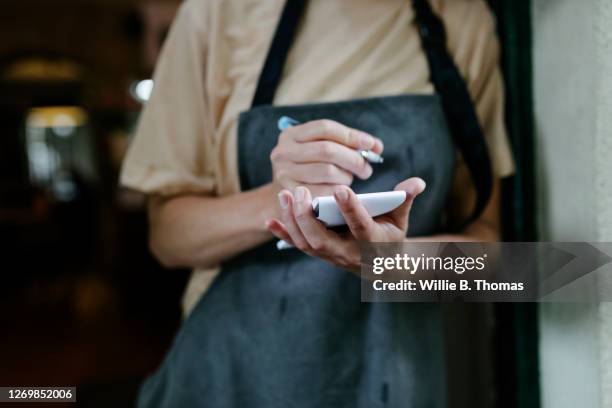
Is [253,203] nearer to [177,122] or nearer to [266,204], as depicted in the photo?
[266,204]

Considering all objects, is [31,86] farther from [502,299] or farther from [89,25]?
[502,299]

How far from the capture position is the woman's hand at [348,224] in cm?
36

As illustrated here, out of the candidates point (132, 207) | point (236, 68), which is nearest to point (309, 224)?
point (236, 68)

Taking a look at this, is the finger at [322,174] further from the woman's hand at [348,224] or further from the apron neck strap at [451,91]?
the apron neck strap at [451,91]

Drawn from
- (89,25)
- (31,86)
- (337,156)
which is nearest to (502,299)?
(337,156)

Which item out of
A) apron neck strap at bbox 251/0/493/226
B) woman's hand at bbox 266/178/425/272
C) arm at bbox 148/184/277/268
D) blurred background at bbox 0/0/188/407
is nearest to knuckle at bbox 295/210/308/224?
woman's hand at bbox 266/178/425/272

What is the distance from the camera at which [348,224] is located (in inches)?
14.9

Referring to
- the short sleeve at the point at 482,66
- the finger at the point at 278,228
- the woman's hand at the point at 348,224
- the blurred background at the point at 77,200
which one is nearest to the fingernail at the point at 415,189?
the woman's hand at the point at 348,224

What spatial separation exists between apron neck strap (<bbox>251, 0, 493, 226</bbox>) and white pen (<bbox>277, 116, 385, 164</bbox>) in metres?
0.10

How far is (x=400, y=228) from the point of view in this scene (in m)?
0.39

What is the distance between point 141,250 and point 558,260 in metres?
2.03

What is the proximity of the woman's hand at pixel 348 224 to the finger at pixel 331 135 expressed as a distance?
5cm

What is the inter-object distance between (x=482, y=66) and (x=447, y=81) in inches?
2.7

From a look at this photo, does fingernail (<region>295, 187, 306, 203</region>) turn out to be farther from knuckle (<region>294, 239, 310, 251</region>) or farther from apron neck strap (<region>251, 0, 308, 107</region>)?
apron neck strap (<region>251, 0, 308, 107</region>)
